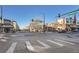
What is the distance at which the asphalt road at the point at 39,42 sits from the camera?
6.13m

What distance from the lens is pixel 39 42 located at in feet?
20.5

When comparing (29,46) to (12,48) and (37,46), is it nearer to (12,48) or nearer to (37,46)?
(37,46)

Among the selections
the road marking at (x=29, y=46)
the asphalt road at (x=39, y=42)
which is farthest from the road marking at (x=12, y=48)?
the road marking at (x=29, y=46)

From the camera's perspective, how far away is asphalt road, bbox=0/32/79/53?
613 cm

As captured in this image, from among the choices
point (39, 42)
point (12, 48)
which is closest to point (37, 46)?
point (39, 42)

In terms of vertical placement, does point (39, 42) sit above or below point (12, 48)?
above

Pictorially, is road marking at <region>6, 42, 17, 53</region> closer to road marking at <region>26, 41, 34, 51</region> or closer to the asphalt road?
the asphalt road

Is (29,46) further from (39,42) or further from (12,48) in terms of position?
(12,48)

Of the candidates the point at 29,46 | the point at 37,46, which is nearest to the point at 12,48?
the point at 29,46

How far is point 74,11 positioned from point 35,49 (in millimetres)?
1093

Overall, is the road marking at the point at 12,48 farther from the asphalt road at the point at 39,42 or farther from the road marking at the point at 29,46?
the road marking at the point at 29,46

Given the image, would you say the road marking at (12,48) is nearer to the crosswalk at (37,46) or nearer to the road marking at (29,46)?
the crosswalk at (37,46)
